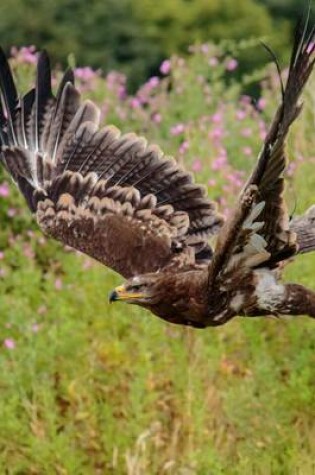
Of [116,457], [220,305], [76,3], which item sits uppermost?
[76,3]

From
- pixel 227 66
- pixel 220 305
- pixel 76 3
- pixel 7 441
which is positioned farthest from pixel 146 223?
pixel 76 3

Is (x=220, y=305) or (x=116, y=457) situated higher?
(x=220, y=305)

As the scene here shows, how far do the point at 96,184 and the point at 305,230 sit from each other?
1.18m

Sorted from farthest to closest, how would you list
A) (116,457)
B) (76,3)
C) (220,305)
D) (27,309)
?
(76,3) → (27,309) → (116,457) → (220,305)

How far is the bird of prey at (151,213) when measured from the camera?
6141 millimetres

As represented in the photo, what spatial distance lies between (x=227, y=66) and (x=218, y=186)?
2372 millimetres

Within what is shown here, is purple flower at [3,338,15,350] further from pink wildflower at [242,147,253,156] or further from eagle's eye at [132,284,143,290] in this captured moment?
pink wildflower at [242,147,253,156]

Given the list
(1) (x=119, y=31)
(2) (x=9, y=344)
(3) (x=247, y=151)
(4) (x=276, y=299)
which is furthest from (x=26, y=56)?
(1) (x=119, y=31)

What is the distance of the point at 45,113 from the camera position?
7707mm

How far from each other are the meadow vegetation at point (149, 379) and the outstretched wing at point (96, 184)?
1.53 feet

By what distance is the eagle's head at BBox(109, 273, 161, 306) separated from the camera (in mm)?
6520

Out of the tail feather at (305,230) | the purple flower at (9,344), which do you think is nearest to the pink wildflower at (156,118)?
the purple flower at (9,344)

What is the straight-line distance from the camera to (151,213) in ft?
23.9

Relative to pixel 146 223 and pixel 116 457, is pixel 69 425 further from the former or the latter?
pixel 146 223
